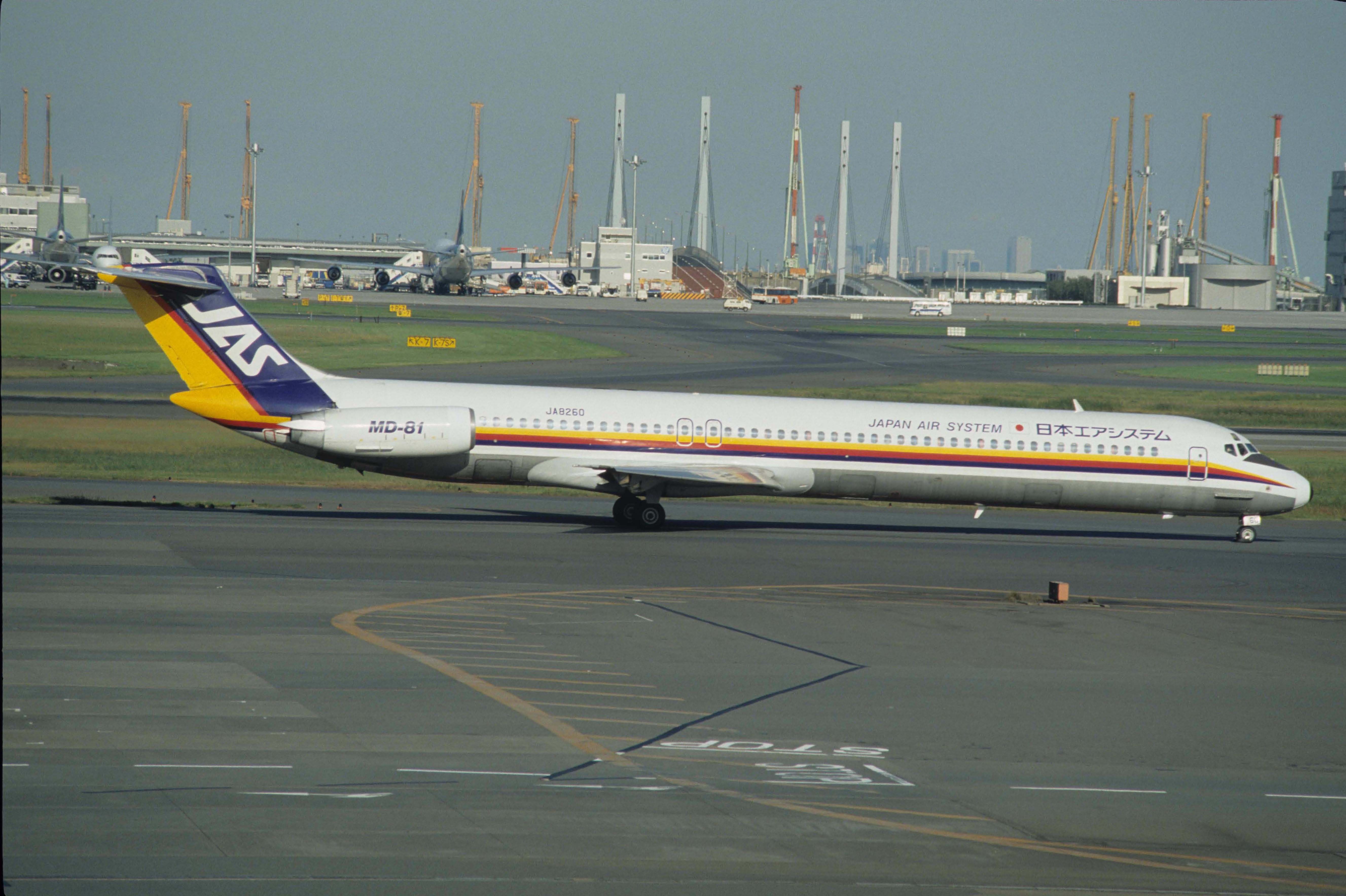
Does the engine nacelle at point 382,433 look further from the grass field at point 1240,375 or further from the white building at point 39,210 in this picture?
the white building at point 39,210

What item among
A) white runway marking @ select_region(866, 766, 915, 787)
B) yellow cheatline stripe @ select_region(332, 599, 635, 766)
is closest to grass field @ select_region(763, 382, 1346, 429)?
yellow cheatline stripe @ select_region(332, 599, 635, 766)

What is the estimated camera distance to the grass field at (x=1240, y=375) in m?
78.8

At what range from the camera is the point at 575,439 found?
106ft

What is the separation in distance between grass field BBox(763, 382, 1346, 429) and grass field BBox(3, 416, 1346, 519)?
15.5m

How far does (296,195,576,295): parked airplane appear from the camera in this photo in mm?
131375

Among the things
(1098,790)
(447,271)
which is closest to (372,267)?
(447,271)

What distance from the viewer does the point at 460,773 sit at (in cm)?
1373

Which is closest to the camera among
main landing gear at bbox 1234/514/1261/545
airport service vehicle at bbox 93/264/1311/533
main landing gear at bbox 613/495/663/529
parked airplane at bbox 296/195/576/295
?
airport service vehicle at bbox 93/264/1311/533

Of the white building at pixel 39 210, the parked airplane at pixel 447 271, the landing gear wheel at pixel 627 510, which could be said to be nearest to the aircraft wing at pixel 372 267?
the parked airplane at pixel 447 271

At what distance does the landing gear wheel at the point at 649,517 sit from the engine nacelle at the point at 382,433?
16.1 feet

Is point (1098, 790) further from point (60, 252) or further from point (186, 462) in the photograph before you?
point (60, 252)

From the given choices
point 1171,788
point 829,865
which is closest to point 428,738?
point 829,865

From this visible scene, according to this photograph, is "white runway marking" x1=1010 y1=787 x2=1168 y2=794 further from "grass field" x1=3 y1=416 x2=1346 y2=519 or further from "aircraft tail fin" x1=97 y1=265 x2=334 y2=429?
"grass field" x1=3 y1=416 x2=1346 y2=519

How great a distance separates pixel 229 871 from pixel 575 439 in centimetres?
2200
